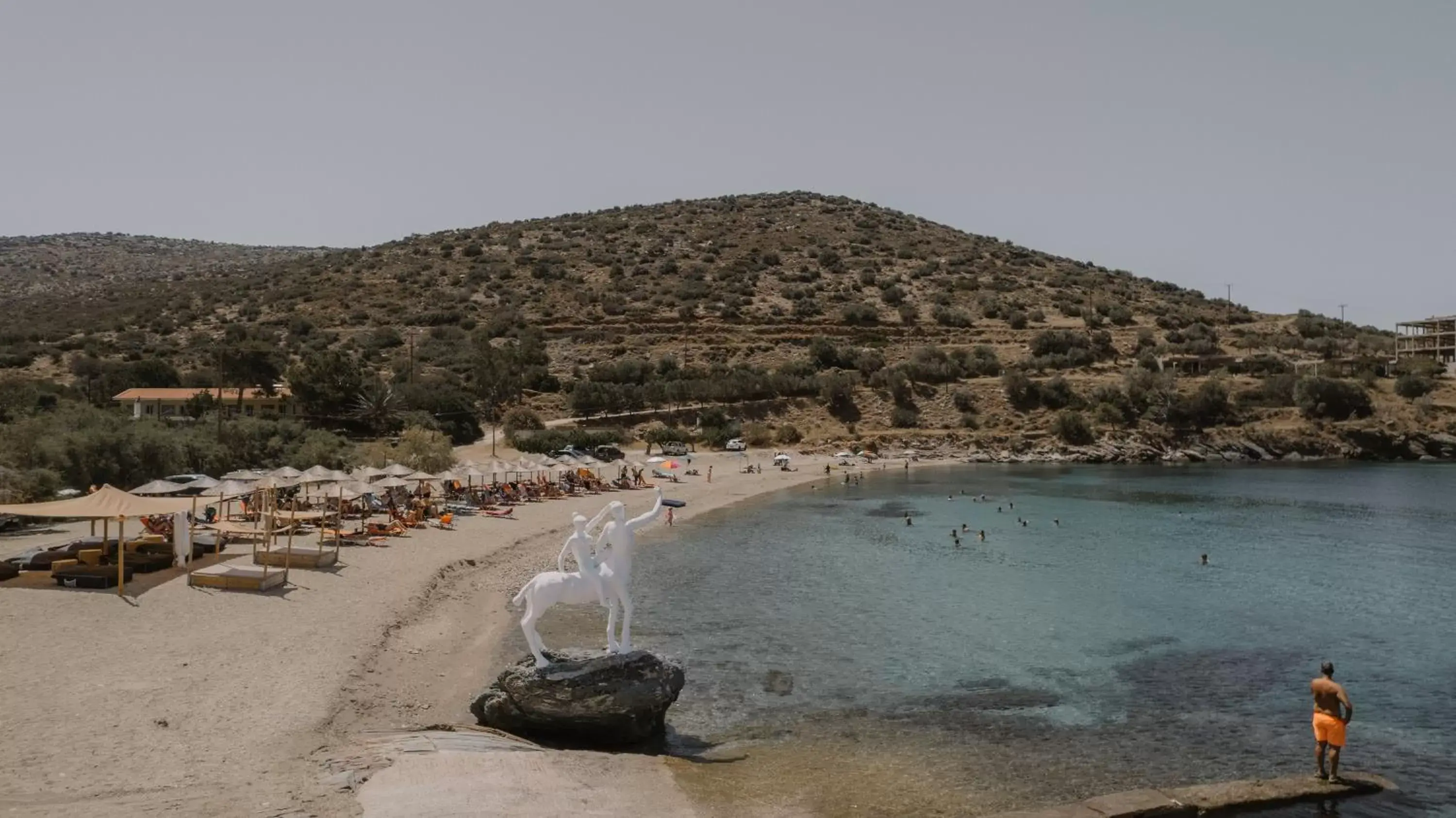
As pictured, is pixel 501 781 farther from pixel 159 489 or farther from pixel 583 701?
pixel 159 489

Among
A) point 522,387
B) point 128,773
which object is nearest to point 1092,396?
point 522,387

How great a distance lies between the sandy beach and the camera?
31.3 ft

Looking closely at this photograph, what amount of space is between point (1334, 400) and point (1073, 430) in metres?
20.1

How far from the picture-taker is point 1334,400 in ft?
229

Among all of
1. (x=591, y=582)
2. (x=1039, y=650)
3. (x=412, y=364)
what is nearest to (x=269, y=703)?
(x=591, y=582)

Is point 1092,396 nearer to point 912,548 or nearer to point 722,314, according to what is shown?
point 722,314

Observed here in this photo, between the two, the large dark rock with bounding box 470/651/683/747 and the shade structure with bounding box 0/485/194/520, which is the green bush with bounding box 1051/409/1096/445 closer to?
the shade structure with bounding box 0/485/194/520

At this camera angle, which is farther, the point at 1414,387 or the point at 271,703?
the point at 1414,387

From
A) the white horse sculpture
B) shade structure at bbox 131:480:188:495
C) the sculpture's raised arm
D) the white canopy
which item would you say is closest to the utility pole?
the white canopy

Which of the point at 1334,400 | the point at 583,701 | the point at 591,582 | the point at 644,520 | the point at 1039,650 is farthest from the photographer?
the point at 1334,400

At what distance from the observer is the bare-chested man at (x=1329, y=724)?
11.6m

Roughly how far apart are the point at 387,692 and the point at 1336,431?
235 ft

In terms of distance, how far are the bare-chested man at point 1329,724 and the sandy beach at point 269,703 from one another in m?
7.59

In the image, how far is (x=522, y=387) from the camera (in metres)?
66.1
